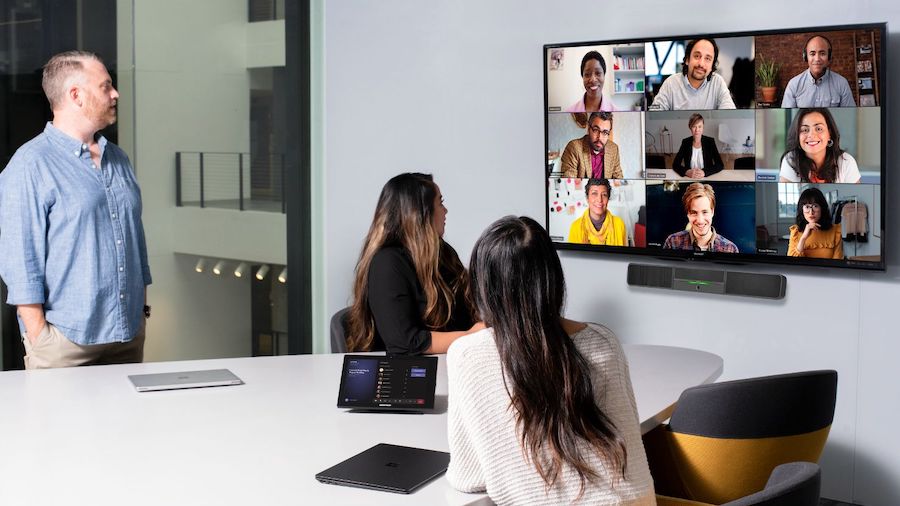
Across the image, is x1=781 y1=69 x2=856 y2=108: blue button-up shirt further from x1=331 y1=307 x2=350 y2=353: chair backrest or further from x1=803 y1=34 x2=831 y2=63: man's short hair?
x1=331 y1=307 x2=350 y2=353: chair backrest

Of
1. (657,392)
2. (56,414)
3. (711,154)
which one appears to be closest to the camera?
(56,414)

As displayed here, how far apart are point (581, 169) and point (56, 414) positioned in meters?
2.60

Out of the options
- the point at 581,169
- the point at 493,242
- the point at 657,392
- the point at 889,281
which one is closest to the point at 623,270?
the point at 581,169

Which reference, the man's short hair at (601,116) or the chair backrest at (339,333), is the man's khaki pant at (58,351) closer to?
the chair backrest at (339,333)

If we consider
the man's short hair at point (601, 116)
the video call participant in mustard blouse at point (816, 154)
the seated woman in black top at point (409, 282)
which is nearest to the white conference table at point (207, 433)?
the seated woman in black top at point (409, 282)

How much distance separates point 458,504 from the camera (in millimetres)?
1980

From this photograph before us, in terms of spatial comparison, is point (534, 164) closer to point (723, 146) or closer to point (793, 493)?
point (723, 146)

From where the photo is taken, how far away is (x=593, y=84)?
4359mm

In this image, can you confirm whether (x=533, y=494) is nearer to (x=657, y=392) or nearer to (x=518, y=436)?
(x=518, y=436)

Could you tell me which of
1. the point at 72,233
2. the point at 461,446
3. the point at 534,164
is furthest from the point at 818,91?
the point at 72,233

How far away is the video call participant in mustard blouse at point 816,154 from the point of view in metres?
3.72

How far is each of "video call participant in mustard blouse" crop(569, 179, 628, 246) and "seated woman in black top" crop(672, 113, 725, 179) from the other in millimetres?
389

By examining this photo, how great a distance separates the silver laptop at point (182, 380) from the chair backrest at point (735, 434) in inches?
48.9

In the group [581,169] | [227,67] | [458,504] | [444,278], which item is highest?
[227,67]
